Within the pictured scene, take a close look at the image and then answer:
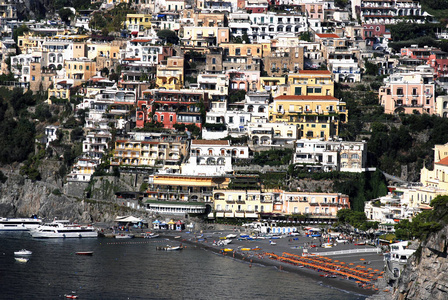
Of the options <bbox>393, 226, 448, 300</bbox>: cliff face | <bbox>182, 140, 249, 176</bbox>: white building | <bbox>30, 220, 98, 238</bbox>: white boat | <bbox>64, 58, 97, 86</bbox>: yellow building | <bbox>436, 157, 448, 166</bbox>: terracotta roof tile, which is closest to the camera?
<bbox>393, 226, 448, 300</bbox>: cliff face

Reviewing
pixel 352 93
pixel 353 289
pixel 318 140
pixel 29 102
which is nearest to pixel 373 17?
pixel 352 93

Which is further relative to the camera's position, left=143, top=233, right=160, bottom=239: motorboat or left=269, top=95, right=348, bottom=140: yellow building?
left=269, top=95, right=348, bottom=140: yellow building

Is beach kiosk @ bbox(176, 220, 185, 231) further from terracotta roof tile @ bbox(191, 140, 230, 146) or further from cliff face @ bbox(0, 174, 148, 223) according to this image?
terracotta roof tile @ bbox(191, 140, 230, 146)

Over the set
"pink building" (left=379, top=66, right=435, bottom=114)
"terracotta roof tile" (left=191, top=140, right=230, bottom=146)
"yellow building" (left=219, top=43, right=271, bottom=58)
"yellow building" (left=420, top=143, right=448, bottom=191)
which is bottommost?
"yellow building" (left=420, top=143, right=448, bottom=191)

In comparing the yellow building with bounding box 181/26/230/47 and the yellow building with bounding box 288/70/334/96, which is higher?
the yellow building with bounding box 181/26/230/47

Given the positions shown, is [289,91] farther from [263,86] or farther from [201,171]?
[201,171]

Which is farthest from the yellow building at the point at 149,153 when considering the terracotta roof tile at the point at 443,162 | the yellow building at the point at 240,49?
the terracotta roof tile at the point at 443,162

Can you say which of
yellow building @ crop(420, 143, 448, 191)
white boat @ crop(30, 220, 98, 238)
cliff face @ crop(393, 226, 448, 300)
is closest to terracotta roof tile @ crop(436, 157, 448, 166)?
yellow building @ crop(420, 143, 448, 191)

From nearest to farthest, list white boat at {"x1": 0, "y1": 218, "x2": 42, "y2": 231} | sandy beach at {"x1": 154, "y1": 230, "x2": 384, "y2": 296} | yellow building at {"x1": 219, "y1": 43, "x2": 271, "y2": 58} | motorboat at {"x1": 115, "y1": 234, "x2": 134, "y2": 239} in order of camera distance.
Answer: sandy beach at {"x1": 154, "y1": 230, "x2": 384, "y2": 296}
motorboat at {"x1": 115, "y1": 234, "x2": 134, "y2": 239}
white boat at {"x1": 0, "y1": 218, "x2": 42, "y2": 231}
yellow building at {"x1": 219, "y1": 43, "x2": 271, "y2": 58}
